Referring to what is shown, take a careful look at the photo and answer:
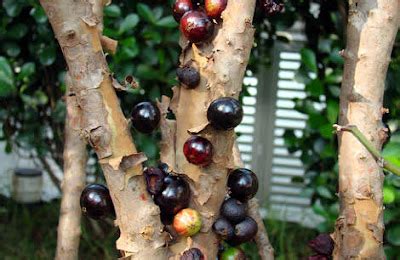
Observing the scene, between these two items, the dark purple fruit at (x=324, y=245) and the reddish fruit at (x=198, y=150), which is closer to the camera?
the reddish fruit at (x=198, y=150)

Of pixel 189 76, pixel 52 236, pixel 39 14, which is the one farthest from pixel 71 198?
pixel 52 236

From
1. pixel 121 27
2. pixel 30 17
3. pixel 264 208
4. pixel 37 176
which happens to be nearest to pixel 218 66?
pixel 121 27

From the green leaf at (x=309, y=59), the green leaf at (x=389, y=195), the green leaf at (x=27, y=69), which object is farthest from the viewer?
the green leaf at (x=27, y=69)

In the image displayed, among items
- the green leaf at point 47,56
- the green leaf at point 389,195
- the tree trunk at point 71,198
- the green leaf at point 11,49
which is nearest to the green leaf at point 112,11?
the green leaf at point 47,56

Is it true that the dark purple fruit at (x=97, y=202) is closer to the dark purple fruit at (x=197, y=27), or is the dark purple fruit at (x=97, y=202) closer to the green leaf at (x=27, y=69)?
the dark purple fruit at (x=197, y=27)

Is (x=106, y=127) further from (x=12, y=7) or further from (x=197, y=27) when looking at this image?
(x=12, y=7)

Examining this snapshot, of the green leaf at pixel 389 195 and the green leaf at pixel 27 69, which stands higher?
the green leaf at pixel 27 69

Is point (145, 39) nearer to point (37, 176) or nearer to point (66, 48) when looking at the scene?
point (66, 48)
